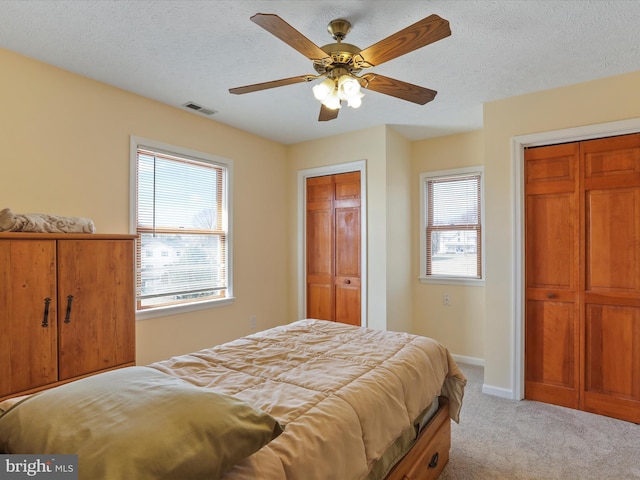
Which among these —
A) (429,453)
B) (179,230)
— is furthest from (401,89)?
(179,230)

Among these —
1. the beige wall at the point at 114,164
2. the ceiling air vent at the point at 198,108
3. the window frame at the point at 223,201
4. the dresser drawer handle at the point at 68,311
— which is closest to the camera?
the dresser drawer handle at the point at 68,311

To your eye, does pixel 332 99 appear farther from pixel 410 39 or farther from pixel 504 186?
pixel 504 186

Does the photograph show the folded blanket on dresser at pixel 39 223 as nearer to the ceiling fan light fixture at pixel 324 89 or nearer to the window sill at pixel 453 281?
the ceiling fan light fixture at pixel 324 89

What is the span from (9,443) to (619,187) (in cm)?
374

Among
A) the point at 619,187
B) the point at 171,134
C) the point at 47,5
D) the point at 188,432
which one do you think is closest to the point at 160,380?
the point at 188,432

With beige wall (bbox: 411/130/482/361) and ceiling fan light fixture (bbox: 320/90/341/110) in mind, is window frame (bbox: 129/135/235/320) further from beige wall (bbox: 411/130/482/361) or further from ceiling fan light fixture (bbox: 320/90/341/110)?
beige wall (bbox: 411/130/482/361)

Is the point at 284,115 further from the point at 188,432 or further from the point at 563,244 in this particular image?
the point at 188,432

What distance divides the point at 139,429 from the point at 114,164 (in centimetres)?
271

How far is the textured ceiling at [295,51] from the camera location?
77.1 inches

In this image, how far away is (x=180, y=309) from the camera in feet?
11.1

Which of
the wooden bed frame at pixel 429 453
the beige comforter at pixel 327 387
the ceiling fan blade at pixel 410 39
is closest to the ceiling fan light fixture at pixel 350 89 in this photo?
the ceiling fan blade at pixel 410 39

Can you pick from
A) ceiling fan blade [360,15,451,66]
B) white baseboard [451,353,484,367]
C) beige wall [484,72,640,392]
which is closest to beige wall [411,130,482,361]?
white baseboard [451,353,484,367]

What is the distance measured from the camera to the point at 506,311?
3111mm

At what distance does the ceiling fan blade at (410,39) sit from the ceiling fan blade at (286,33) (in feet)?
0.84
